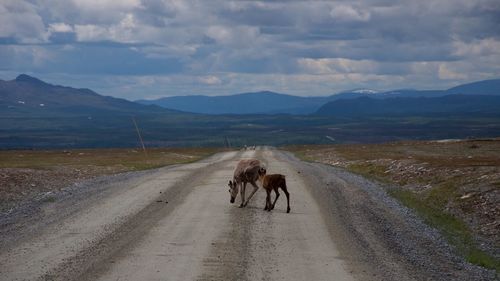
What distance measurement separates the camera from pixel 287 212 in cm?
2516

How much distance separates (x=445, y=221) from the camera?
24922mm

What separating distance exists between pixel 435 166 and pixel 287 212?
1861cm

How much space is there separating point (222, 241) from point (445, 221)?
944cm

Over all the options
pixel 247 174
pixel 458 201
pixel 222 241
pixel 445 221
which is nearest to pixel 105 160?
pixel 247 174

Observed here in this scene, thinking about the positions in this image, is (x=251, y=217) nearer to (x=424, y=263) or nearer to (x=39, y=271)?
(x=424, y=263)

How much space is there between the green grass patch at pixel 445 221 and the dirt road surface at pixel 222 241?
558mm

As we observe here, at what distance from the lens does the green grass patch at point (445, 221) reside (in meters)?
18.7

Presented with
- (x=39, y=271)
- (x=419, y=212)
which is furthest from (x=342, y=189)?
(x=39, y=271)

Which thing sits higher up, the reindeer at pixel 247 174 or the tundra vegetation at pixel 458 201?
the reindeer at pixel 247 174

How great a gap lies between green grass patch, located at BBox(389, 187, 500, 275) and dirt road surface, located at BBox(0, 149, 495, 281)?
0.56m

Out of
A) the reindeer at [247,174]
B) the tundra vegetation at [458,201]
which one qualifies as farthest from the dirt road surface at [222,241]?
the tundra vegetation at [458,201]

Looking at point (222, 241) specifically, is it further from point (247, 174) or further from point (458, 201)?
point (458, 201)

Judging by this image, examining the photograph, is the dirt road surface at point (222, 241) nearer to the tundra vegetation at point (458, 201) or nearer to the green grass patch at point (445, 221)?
the green grass patch at point (445, 221)

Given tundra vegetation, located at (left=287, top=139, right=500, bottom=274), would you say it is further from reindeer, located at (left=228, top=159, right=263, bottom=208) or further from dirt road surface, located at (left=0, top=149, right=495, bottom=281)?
reindeer, located at (left=228, top=159, right=263, bottom=208)
